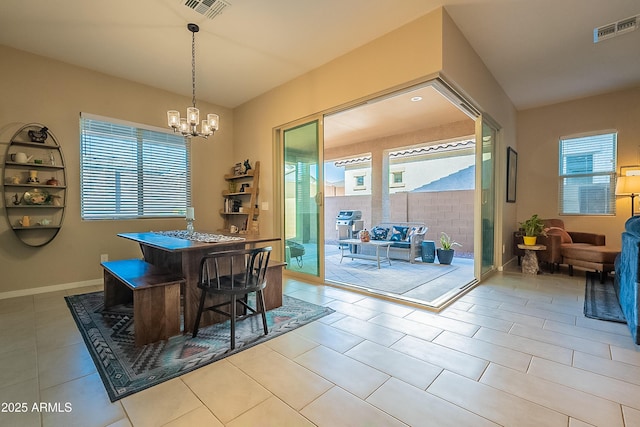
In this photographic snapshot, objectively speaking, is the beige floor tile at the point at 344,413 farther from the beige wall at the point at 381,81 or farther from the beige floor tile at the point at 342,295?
the beige wall at the point at 381,81

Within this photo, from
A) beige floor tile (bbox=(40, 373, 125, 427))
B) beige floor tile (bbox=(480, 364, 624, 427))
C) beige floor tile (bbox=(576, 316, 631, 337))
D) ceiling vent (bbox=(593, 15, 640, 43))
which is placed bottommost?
beige floor tile (bbox=(480, 364, 624, 427))

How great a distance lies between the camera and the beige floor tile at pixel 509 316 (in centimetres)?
248

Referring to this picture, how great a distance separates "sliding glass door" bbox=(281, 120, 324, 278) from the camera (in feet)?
12.7

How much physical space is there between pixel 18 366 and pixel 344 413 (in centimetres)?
210

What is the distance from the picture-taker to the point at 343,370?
176 cm

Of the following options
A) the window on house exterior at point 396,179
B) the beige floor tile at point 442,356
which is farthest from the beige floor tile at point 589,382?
the window on house exterior at point 396,179

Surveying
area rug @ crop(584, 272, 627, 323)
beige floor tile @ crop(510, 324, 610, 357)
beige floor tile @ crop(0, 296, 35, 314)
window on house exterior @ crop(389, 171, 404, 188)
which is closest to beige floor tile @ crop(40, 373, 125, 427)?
beige floor tile @ crop(0, 296, 35, 314)

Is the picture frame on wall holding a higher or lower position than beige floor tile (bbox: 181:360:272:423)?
higher

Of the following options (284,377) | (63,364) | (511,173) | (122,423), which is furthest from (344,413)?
(511,173)

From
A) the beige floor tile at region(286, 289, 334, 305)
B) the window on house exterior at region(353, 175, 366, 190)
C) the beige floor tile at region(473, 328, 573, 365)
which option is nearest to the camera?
the beige floor tile at region(473, 328, 573, 365)

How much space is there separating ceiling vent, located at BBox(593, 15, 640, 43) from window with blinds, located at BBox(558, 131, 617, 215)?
240cm

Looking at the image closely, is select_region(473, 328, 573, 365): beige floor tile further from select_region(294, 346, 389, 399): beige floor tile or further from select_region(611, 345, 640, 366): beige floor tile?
select_region(294, 346, 389, 399): beige floor tile

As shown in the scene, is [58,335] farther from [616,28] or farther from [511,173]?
[511,173]

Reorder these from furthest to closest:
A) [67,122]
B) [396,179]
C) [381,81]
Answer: [396,179]
[67,122]
[381,81]
